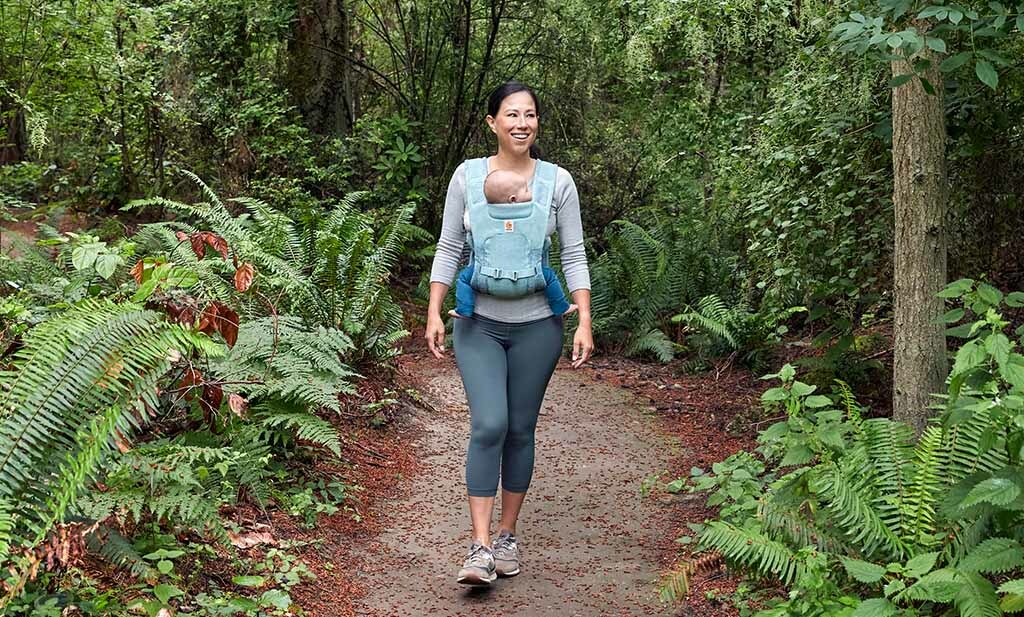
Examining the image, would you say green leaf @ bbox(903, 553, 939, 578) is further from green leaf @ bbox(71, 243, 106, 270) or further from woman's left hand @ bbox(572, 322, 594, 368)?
green leaf @ bbox(71, 243, 106, 270)

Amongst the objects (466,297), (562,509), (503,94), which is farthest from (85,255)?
(562,509)

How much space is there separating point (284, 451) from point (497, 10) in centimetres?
824

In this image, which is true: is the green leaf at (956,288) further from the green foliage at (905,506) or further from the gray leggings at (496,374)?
the gray leggings at (496,374)

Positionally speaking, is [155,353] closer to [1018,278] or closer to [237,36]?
[1018,278]

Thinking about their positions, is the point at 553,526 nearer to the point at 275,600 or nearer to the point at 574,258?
the point at 574,258

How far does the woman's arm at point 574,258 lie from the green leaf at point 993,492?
5.59 ft

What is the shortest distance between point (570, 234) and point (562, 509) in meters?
1.87

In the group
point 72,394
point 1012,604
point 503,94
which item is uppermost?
point 503,94

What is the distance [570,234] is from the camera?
14.8 ft

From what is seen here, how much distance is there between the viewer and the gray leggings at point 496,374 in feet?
14.4

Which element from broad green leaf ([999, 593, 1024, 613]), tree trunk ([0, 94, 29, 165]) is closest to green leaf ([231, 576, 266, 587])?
broad green leaf ([999, 593, 1024, 613])

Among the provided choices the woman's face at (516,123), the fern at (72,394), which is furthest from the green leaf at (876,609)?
the fern at (72,394)

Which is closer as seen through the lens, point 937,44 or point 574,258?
point 937,44

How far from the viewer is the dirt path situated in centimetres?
440
